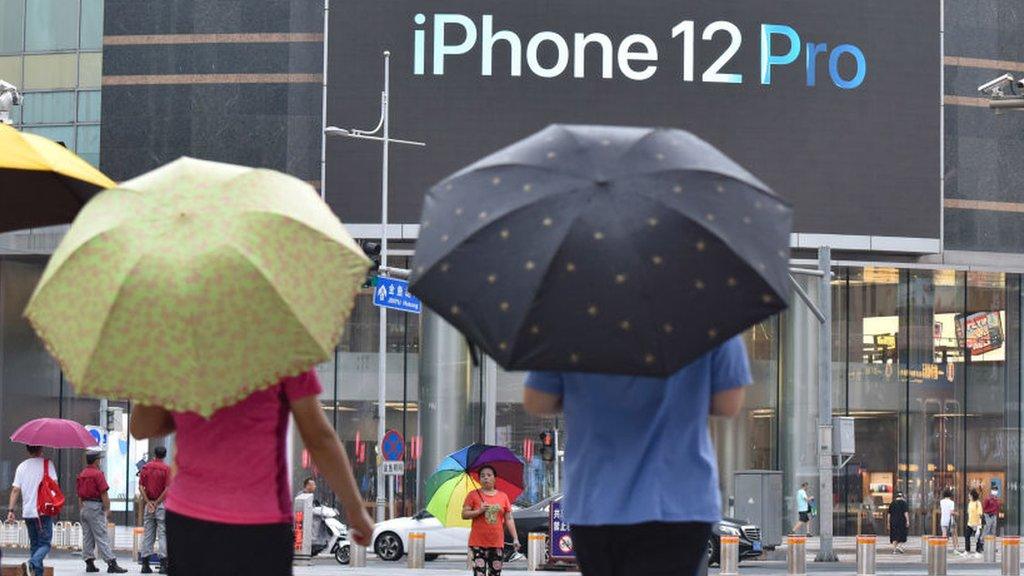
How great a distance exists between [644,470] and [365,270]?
1.03m

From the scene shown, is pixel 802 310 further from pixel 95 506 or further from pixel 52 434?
pixel 52 434

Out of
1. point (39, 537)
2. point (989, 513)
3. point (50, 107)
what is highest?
point (50, 107)

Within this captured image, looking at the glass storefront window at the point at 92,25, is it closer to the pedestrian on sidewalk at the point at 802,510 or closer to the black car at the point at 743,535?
the pedestrian on sidewalk at the point at 802,510

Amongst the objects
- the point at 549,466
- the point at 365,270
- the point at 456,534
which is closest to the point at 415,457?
the point at 549,466

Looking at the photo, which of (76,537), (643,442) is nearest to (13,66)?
(76,537)

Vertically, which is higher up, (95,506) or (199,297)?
(199,297)

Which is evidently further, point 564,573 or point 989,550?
point 989,550

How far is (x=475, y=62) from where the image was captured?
167 ft

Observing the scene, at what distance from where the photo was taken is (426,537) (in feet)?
111

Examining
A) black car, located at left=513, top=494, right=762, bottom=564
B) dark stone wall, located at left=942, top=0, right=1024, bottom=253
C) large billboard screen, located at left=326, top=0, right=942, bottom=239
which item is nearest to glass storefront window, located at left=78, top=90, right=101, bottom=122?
large billboard screen, located at left=326, top=0, right=942, bottom=239

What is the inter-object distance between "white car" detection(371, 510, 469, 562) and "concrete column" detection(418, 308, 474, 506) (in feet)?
52.8

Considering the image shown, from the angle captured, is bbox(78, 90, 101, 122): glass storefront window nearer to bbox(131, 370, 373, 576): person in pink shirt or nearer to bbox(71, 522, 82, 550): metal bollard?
bbox(71, 522, 82, 550): metal bollard

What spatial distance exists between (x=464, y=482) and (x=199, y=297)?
15182 mm

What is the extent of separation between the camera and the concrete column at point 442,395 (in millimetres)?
51688
